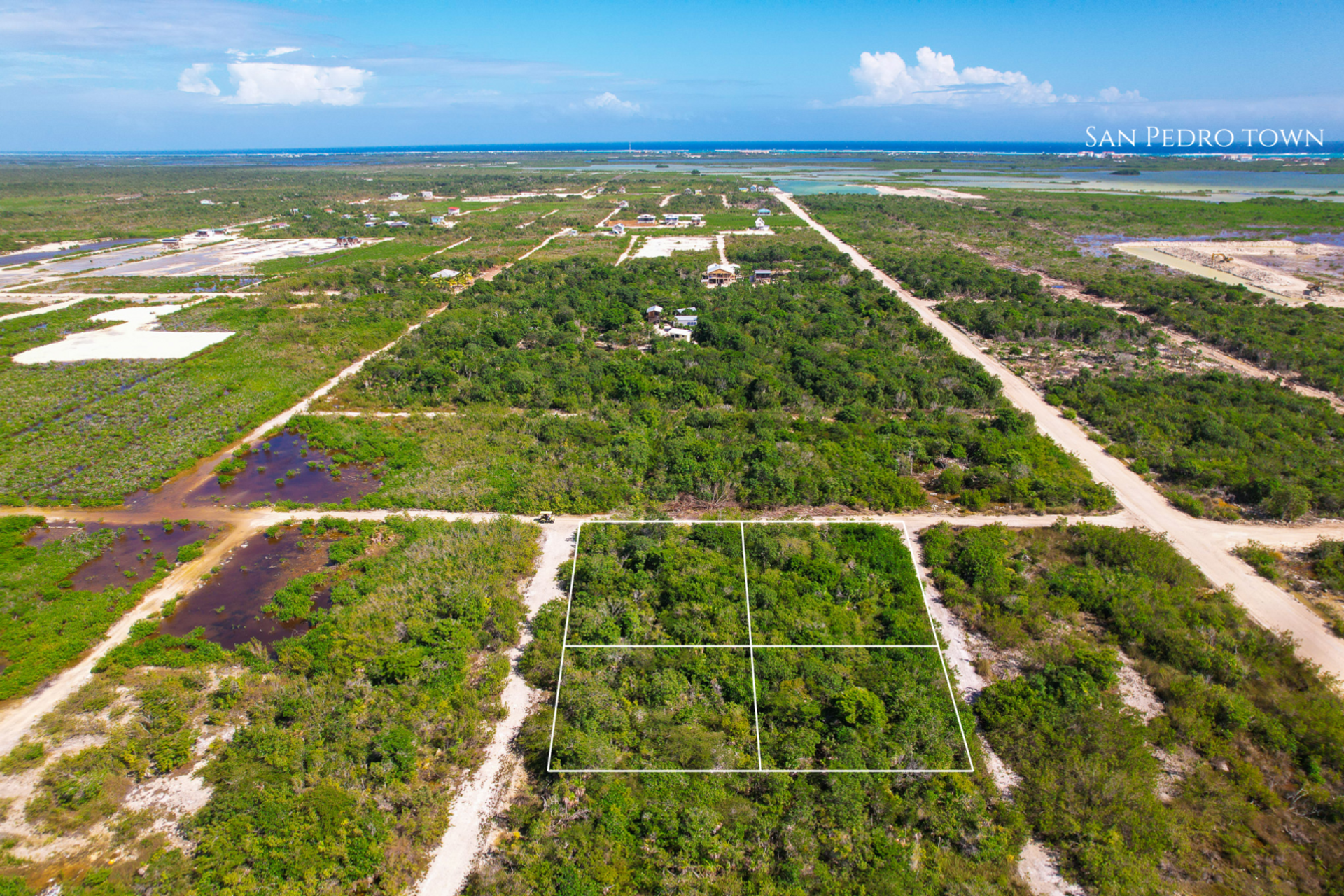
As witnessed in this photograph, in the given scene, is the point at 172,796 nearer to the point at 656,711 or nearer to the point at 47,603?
the point at 47,603

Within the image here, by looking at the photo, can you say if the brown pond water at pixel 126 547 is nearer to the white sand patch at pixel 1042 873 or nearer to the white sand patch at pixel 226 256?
the white sand patch at pixel 1042 873

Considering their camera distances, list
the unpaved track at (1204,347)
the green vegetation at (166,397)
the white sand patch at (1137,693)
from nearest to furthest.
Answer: the white sand patch at (1137,693) → the green vegetation at (166,397) → the unpaved track at (1204,347)

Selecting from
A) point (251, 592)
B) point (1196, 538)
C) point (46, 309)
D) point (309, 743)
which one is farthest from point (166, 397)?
point (1196, 538)

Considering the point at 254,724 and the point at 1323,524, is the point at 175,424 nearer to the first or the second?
the point at 254,724

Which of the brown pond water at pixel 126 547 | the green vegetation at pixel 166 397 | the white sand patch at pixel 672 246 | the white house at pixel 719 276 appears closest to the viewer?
the brown pond water at pixel 126 547

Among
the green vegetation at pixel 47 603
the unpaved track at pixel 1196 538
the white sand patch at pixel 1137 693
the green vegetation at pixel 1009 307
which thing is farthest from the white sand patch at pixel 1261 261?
the green vegetation at pixel 47 603

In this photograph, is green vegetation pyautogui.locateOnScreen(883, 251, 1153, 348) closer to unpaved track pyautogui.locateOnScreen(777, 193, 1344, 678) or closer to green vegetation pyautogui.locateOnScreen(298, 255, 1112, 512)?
green vegetation pyautogui.locateOnScreen(298, 255, 1112, 512)

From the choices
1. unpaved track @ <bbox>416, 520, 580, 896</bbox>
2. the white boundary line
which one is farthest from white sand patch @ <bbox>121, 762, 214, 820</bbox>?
the white boundary line
